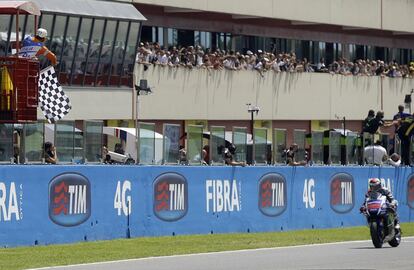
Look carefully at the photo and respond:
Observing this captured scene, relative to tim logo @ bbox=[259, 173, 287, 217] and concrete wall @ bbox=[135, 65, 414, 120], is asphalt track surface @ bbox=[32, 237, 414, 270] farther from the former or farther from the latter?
concrete wall @ bbox=[135, 65, 414, 120]

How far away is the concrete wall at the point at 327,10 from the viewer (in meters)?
51.3

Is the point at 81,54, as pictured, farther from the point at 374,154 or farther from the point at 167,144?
the point at 167,144

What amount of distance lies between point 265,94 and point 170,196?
2670 cm

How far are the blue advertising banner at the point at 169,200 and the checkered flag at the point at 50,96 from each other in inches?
103

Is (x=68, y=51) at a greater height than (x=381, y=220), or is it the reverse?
(x=68, y=51)

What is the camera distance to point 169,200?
2666 centimetres

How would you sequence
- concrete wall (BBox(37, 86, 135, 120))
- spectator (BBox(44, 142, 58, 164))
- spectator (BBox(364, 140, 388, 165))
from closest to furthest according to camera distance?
1. spectator (BBox(44, 142, 58, 164))
2. spectator (BBox(364, 140, 388, 165))
3. concrete wall (BBox(37, 86, 135, 120))

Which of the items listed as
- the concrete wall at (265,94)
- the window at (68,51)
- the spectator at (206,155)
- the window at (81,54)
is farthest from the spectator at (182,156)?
the concrete wall at (265,94)

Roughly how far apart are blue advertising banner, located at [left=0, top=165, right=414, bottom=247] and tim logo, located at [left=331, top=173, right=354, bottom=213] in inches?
1.0

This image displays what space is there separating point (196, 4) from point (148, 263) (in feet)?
100

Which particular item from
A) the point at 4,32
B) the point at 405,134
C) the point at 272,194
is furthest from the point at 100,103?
the point at 272,194

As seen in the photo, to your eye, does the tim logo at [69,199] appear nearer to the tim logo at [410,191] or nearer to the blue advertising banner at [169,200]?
the blue advertising banner at [169,200]

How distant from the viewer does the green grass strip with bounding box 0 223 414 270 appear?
20672 mm

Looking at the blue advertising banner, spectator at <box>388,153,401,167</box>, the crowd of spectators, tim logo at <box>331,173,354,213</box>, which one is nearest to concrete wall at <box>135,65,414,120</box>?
the crowd of spectators
